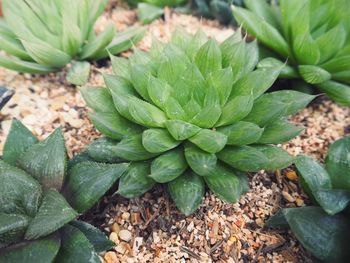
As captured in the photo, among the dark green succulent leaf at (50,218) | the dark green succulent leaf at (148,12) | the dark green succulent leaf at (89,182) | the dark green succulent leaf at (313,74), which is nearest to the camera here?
the dark green succulent leaf at (50,218)

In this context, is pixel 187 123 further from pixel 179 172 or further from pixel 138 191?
pixel 138 191

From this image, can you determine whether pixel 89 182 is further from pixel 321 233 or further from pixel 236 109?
pixel 321 233

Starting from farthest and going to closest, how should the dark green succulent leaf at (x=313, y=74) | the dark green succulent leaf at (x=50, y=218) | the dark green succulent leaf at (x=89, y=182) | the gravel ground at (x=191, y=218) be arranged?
the dark green succulent leaf at (x=313, y=74)
the gravel ground at (x=191, y=218)
the dark green succulent leaf at (x=89, y=182)
the dark green succulent leaf at (x=50, y=218)

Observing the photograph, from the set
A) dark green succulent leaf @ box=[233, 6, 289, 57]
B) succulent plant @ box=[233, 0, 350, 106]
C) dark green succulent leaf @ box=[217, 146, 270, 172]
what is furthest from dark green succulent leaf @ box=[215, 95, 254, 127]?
dark green succulent leaf @ box=[233, 6, 289, 57]

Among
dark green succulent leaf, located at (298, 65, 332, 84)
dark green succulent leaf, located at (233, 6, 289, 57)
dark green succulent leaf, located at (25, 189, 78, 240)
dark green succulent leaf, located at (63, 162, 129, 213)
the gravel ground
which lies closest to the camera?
dark green succulent leaf, located at (25, 189, 78, 240)

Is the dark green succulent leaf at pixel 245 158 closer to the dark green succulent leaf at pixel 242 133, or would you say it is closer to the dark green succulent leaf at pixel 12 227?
the dark green succulent leaf at pixel 242 133

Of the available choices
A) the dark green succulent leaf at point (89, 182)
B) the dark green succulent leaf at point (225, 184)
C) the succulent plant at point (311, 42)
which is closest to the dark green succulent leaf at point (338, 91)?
the succulent plant at point (311, 42)

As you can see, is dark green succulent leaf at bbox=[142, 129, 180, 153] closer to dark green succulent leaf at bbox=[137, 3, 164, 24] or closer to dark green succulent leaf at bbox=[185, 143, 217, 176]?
Answer: dark green succulent leaf at bbox=[185, 143, 217, 176]

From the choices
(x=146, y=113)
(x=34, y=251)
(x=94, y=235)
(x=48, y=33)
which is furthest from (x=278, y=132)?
(x=48, y=33)
